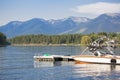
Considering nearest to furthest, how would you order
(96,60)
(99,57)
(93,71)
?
1. (93,71)
2. (99,57)
3. (96,60)

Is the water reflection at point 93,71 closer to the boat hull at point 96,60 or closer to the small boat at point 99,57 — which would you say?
the boat hull at point 96,60

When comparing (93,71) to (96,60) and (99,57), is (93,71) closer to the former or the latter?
(99,57)

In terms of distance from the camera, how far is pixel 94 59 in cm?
8594

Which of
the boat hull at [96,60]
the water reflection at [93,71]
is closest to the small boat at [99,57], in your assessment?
the boat hull at [96,60]

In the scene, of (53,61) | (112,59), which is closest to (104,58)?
(112,59)

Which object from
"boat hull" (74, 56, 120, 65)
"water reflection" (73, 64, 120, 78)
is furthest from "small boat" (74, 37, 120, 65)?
"water reflection" (73, 64, 120, 78)

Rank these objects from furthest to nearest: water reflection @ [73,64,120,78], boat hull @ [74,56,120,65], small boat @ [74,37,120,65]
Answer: small boat @ [74,37,120,65]
boat hull @ [74,56,120,65]
water reflection @ [73,64,120,78]

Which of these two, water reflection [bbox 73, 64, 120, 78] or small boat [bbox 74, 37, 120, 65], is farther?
small boat [bbox 74, 37, 120, 65]

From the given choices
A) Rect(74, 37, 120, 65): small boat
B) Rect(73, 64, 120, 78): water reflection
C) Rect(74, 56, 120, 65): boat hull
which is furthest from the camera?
Rect(74, 37, 120, 65): small boat


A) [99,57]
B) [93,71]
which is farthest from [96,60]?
→ [93,71]

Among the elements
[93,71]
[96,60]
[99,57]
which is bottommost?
[93,71]

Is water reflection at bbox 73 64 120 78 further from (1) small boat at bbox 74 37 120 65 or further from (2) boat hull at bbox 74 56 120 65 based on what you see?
(1) small boat at bbox 74 37 120 65

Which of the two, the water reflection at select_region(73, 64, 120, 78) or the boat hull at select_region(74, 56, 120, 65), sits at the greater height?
the boat hull at select_region(74, 56, 120, 65)

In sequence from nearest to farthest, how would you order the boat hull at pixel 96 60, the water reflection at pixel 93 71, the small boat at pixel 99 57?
the water reflection at pixel 93 71 < the boat hull at pixel 96 60 < the small boat at pixel 99 57
